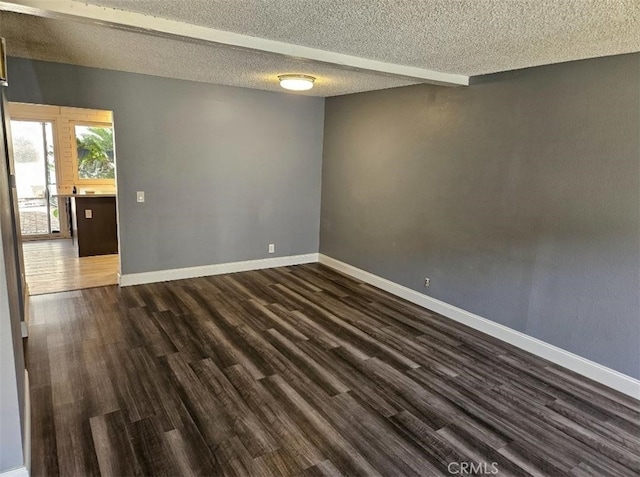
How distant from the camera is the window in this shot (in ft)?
23.5

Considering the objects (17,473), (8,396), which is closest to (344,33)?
(8,396)

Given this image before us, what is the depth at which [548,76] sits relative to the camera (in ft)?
10.5

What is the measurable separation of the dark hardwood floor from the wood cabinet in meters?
2.22

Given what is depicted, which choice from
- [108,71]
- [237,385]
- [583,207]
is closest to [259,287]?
[237,385]

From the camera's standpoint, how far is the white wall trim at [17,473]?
1.82m

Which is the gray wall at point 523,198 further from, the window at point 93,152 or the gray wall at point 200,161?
the window at point 93,152

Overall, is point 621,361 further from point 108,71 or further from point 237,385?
point 108,71

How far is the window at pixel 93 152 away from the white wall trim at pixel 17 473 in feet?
20.3

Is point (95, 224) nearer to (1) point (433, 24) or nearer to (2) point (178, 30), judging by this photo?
(2) point (178, 30)

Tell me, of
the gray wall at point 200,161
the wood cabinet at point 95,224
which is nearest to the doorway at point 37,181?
the wood cabinet at point 95,224

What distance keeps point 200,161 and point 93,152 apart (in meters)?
3.55

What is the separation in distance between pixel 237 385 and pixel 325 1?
2484 mm

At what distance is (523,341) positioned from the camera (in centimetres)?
355

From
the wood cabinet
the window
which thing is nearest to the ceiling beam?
the wood cabinet
